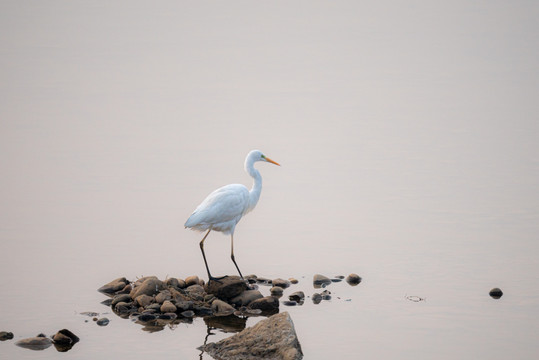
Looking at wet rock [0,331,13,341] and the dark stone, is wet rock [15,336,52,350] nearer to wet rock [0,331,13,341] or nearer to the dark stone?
the dark stone

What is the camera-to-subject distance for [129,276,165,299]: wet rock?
13.1 metres

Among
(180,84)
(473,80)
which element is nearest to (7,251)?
(180,84)

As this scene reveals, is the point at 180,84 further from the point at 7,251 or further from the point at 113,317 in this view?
the point at 113,317

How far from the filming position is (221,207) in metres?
14.1

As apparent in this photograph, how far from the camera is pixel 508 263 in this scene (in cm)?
1612

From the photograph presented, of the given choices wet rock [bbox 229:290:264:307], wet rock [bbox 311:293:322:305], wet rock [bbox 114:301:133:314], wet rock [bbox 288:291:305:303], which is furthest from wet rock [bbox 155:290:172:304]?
wet rock [bbox 311:293:322:305]

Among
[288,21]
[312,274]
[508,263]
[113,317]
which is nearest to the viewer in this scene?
[113,317]

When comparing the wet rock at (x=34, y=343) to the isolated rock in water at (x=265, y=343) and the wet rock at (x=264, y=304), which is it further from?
the wet rock at (x=264, y=304)

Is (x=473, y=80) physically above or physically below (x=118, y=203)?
above

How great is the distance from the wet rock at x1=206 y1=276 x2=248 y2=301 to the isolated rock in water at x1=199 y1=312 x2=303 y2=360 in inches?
73.3

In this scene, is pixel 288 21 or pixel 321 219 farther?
pixel 288 21

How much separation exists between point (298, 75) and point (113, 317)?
109 feet

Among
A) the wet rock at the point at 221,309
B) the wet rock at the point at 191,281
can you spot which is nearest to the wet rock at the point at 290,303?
the wet rock at the point at 221,309

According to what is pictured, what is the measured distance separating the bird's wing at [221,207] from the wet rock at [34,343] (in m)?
3.34
